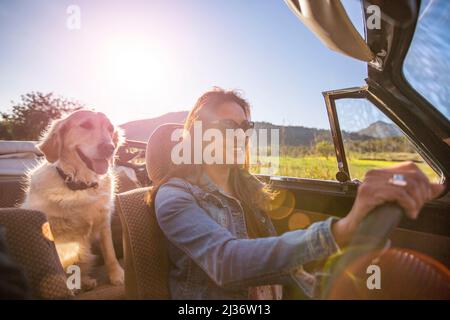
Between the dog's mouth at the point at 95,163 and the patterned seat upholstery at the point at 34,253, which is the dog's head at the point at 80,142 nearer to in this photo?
the dog's mouth at the point at 95,163

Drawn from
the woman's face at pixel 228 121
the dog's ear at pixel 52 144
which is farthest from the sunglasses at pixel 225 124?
the dog's ear at pixel 52 144

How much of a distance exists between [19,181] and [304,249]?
3.42 m

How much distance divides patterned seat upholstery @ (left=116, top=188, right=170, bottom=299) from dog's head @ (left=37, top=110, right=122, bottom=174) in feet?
4.98

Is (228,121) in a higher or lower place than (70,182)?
higher

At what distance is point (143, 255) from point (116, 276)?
1258mm

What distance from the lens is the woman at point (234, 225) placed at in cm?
86

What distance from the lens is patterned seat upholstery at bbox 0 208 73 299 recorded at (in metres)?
1.29

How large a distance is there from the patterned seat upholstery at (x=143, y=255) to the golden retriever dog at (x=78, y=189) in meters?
1.18

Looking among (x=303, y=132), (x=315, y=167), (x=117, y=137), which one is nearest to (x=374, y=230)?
(x=315, y=167)

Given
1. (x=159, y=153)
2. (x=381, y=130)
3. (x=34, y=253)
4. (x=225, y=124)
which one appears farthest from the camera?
(x=381, y=130)

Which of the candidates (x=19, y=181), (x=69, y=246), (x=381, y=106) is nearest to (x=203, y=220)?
(x=381, y=106)

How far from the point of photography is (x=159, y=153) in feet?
6.43

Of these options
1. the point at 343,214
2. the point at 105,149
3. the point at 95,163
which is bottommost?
the point at 343,214

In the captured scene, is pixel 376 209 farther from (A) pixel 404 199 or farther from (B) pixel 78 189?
(B) pixel 78 189
